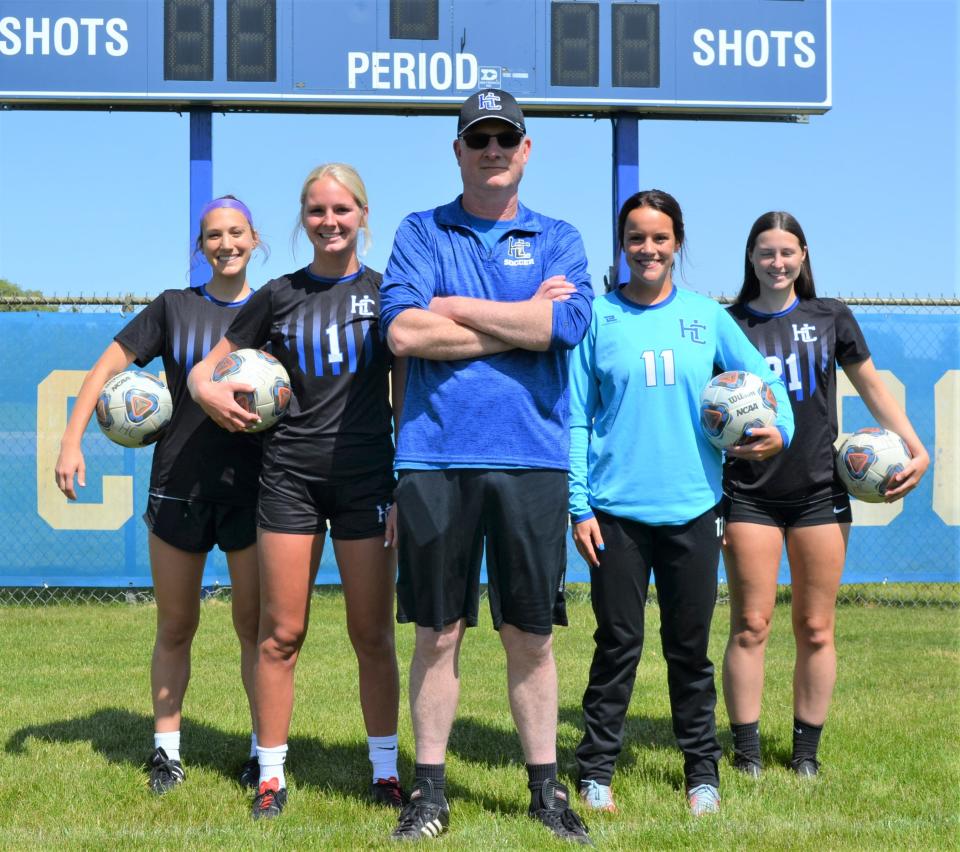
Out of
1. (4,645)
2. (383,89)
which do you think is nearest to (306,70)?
(383,89)

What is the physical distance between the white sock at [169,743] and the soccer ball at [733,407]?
8.06 ft

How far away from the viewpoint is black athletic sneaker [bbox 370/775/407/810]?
4160 mm

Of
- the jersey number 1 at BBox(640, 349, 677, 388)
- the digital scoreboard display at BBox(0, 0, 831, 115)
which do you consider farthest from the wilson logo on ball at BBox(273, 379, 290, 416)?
the digital scoreboard display at BBox(0, 0, 831, 115)

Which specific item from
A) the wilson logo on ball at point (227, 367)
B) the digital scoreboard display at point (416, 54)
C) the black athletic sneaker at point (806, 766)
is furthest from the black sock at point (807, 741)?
the digital scoreboard display at point (416, 54)

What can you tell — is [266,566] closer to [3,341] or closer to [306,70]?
[3,341]

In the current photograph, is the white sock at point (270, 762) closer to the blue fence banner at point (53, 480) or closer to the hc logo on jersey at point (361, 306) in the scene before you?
the hc logo on jersey at point (361, 306)

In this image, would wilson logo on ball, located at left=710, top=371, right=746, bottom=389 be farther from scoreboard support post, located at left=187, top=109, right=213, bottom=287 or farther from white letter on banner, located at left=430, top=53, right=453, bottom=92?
scoreboard support post, located at left=187, top=109, right=213, bottom=287

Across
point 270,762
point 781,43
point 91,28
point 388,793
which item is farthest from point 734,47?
point 270,762

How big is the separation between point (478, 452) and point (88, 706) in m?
3.33

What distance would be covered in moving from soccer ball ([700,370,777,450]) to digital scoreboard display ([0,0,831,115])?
658cm

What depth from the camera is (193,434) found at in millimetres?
4410

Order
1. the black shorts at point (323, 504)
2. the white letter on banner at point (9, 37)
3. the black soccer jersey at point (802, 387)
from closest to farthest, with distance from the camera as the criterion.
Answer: the black shorts at point (323, 504) → the black soccer jersey at point (802, 387) → the white letter on banner at point (9, 37)

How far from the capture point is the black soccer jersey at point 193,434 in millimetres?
4402

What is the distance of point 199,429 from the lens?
4406 millimetres
